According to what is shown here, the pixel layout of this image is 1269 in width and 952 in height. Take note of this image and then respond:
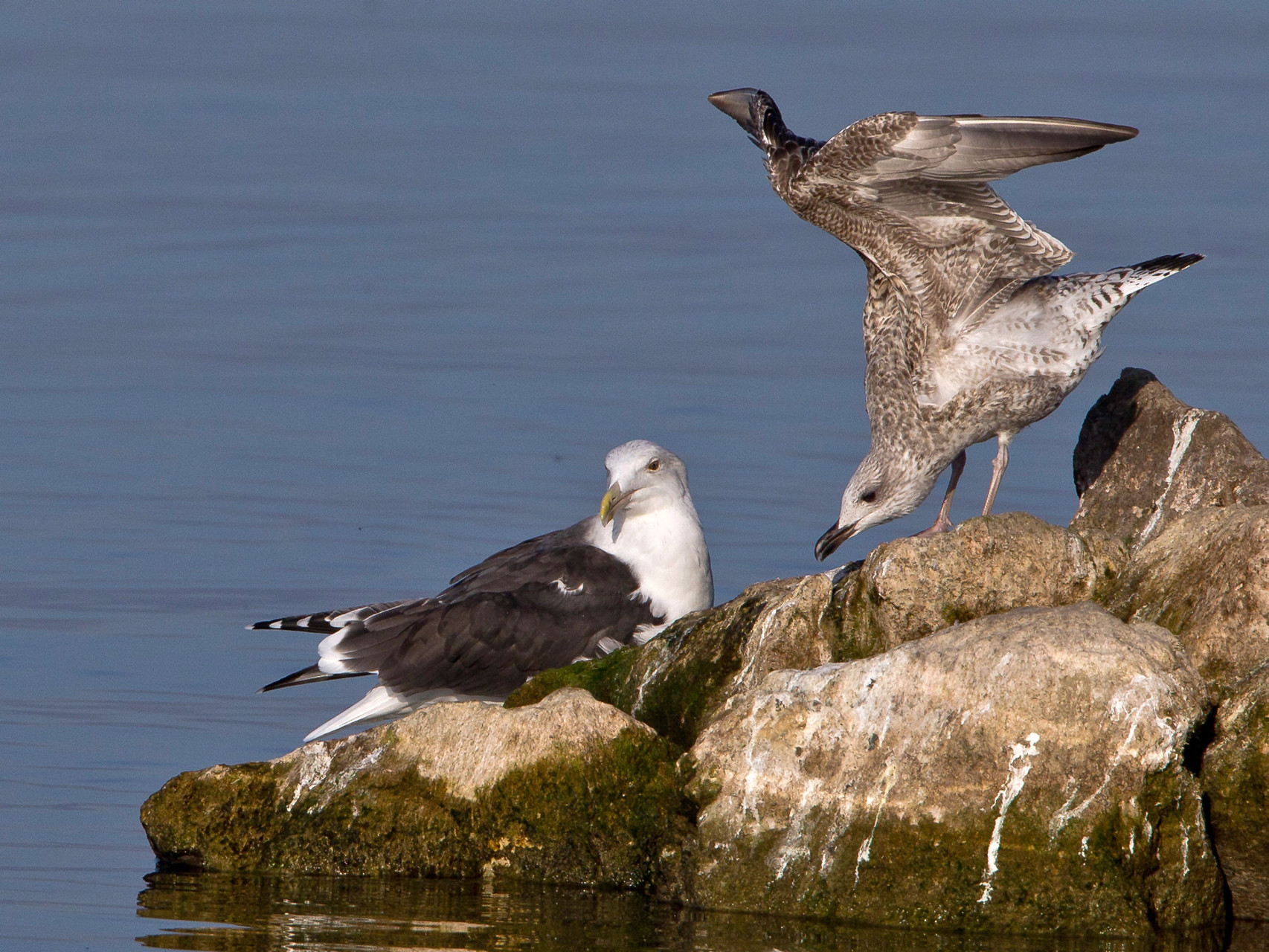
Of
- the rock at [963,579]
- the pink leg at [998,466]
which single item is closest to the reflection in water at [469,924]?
the rock at [963,579]

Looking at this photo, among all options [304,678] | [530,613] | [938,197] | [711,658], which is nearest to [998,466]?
[938,197]

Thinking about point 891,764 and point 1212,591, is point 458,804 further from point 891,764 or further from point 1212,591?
point 1212,591

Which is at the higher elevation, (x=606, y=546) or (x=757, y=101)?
(x=757, y=101)

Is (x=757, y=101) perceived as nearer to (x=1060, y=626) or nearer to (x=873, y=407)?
(x=873, y=407)

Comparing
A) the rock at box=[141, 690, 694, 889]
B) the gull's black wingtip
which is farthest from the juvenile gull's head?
the rock at box=[141, 690, 694, 889]

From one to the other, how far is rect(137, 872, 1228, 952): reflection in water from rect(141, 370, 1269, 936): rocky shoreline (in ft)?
0.32

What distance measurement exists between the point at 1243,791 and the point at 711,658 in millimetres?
2345

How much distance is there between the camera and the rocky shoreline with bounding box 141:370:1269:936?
651 cm

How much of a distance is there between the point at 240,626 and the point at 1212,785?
23.0 feet

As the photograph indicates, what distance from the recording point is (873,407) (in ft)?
35.0

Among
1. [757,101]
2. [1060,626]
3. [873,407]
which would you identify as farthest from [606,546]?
[1060,626]

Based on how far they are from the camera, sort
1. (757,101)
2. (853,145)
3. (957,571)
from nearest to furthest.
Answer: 1. (957,571)
2. (853,145)
3. (757,101)

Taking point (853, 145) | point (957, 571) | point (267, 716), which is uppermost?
point (853, 145)

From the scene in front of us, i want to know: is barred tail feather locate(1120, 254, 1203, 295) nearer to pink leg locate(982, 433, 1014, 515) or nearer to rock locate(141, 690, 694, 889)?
pink leg locate(982, 433, 1014, 515)
